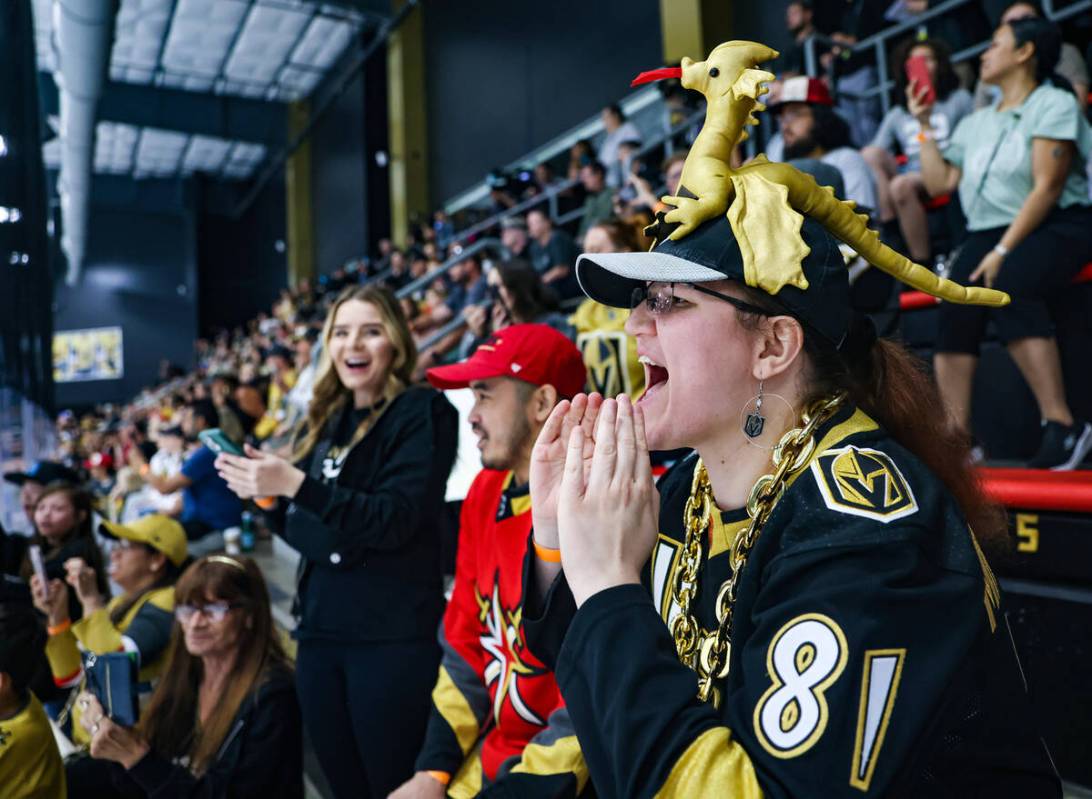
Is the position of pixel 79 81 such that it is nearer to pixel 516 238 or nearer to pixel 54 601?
pixel 516 238

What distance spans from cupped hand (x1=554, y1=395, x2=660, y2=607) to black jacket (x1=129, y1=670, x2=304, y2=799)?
5.10 feet

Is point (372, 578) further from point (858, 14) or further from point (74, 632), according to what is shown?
point (858, 14)

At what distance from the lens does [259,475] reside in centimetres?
188

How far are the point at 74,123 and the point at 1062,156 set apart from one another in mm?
13196

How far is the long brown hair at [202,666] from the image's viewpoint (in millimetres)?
2246

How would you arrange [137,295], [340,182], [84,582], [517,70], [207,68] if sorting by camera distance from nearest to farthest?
[84,582] → [517,70] → [207,68] → [340,182] → [137,295]

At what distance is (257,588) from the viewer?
2.40m

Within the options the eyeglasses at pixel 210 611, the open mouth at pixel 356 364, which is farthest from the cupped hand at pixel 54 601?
the open mouth at pixel 356 364

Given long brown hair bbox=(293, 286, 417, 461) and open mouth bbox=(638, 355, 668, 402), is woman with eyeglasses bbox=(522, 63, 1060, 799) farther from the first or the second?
long brown hair bbox=(293, 286, 417, 461)

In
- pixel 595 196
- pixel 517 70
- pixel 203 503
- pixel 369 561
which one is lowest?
pixel 203 503

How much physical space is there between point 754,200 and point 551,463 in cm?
43

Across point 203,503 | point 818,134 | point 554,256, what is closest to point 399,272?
point 554,256

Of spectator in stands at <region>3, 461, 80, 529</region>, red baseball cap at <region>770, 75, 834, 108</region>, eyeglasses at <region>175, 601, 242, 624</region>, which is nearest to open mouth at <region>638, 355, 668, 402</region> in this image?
eyeglasses at <region>175, 601, 242, 624</region>

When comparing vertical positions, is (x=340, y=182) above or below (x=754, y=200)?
above
